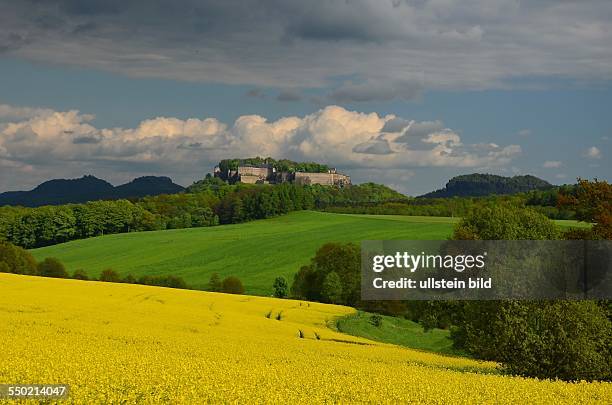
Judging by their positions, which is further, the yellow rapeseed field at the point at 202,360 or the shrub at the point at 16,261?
the shrub at the point at 16,261

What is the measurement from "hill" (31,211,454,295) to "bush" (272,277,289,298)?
1350mm

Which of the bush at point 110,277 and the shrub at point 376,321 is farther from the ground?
the shrub at point 376,321

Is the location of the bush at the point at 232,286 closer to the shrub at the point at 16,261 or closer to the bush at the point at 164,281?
the bush at the point at 164,281

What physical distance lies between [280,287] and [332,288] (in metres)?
10.4

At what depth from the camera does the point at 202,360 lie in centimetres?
2092

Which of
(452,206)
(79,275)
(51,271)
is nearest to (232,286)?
(79,275)

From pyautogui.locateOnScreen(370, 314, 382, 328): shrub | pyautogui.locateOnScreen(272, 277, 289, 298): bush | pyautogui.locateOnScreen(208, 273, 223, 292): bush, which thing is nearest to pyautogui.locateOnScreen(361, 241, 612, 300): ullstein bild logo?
pyautogui.locateOnScreen(370, 314, 382, 328): shrub

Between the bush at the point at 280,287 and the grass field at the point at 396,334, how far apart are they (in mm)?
30563

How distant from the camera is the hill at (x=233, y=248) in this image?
101500 millimetres

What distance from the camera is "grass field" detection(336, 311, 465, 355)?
4751cm

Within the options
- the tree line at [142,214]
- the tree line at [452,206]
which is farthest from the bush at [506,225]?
the tree line at [142,214]

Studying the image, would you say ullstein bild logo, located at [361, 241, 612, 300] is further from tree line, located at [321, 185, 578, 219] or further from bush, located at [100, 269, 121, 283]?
tree line, located at [321, 185, 578, 219]

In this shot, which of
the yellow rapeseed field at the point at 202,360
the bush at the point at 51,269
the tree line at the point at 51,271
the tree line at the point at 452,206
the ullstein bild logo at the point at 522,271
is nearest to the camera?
the yellow rapeseed field at the point at 202,360

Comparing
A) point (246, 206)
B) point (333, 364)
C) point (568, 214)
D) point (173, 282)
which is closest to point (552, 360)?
point (333, 364)
